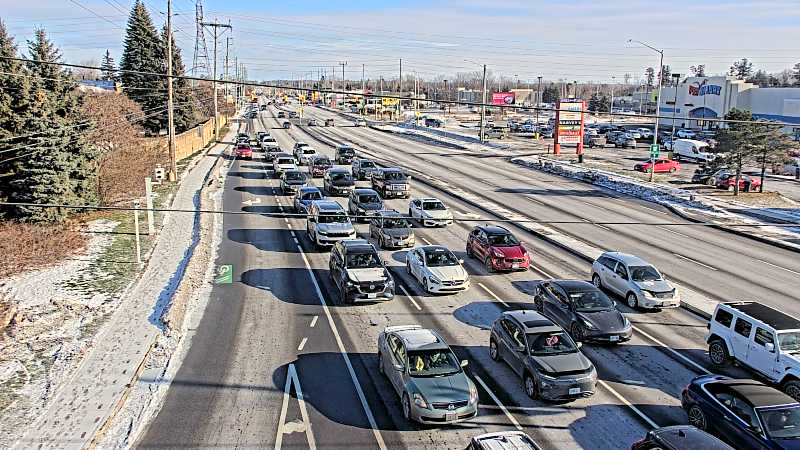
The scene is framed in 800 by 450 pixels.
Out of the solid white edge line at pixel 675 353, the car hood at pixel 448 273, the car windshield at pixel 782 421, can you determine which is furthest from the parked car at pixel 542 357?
the car hood at pixel 448 273

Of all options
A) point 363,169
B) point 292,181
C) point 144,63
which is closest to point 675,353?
point 292,181

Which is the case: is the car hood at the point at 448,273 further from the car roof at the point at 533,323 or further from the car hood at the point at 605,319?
the car roof at the point at 533,323

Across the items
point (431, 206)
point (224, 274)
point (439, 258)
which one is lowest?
point (224, 274)

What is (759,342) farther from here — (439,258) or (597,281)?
(439,258)

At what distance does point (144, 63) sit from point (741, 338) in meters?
71.9

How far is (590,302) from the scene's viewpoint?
19344mm

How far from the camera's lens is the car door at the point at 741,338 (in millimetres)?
16805

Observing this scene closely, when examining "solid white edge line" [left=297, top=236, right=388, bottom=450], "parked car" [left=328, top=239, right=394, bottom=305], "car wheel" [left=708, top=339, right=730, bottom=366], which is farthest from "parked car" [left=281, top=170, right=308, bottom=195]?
"car wheel" [left=708, top=339, right=730, bottom=366]

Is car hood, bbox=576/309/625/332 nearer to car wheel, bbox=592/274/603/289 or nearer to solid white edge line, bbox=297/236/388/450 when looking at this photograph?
car wheel, bbox=592/274/603/289

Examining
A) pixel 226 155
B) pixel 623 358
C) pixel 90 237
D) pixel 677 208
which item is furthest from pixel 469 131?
pixel 623 358

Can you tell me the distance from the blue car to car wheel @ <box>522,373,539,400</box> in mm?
3207

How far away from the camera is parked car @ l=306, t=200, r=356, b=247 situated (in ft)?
94.6

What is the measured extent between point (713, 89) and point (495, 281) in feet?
302

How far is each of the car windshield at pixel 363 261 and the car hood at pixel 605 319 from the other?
288 inches
